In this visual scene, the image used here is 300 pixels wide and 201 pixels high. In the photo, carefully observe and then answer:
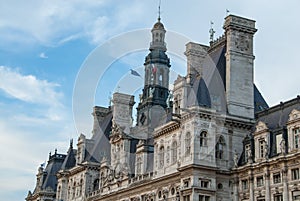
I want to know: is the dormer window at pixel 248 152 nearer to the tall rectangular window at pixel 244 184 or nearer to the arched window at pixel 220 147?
the tall rectangular window at pixel 244 184

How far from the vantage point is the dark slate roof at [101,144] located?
308 ft

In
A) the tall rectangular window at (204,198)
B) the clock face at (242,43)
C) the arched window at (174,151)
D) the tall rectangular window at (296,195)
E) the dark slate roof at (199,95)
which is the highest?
the clock face at (242,43)

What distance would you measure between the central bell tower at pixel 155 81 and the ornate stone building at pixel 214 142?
94 cm

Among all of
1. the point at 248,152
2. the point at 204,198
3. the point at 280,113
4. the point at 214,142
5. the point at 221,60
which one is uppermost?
the point at 221,60

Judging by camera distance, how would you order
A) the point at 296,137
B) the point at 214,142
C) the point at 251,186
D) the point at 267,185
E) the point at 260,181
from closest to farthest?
the point at 296,137 → the point at 267,185 → the point at 260,181 → the point at 251,186 → the point at 214,142

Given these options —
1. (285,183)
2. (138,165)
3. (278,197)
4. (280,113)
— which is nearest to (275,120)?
(280,113)

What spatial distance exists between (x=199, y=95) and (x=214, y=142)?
18.8 ft

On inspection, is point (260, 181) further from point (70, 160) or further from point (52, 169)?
point (52, 169)

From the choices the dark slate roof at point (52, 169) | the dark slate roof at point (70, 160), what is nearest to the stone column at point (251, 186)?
the dark slate roof at point (70, 160)

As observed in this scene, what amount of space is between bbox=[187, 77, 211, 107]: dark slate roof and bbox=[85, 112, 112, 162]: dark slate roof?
29797 mm

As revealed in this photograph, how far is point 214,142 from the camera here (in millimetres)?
62531

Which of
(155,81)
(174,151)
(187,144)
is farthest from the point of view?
(155,81)

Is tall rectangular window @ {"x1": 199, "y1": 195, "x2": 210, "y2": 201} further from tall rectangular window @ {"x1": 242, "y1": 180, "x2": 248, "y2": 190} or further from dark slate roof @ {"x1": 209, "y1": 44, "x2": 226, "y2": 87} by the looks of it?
dark slate roof @ {"x1": 209, "y1": 44, "x2": 226, "y2": 87}

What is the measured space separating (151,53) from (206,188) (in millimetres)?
40231
